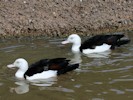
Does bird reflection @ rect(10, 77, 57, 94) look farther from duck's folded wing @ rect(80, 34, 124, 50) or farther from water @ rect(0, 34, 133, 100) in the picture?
duck's folded wing @ rect(80, 34, 124, 50)

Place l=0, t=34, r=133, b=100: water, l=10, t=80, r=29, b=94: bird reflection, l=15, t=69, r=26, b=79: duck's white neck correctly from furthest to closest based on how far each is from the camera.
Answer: l=15, t=69, r=26, b=79: duck's white neck, l=10, t=80, r=29, b=94: bird reflection, l=0, t=34, r=133, b=100: water

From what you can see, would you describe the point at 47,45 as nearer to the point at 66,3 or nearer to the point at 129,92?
the point at 66,3

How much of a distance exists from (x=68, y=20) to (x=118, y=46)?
2897mm

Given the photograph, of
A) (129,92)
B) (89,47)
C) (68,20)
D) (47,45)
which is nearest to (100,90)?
(129,92)

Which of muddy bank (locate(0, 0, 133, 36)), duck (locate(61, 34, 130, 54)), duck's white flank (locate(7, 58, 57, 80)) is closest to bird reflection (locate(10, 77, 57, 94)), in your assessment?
duck's white flank (locate(7, 58, 57, 80))

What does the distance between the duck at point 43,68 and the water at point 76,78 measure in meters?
0.15

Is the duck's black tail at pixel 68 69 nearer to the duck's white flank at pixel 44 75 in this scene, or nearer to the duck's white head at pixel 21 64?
the duck's white flank at pixel 44 75

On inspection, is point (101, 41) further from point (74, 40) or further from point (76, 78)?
point (76, 78)

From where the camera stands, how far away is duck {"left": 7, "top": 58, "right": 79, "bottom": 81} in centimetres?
1080

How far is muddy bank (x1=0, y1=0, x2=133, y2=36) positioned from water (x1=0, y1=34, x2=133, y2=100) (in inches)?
67.7

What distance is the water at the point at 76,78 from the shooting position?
9.41 meters

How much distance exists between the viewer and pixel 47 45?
45.1 feet

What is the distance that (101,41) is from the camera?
13.2 metres

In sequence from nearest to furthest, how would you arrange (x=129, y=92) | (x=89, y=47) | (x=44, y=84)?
(x=129, y=92)
(x=44, y=84)
(x=89, y=47)
